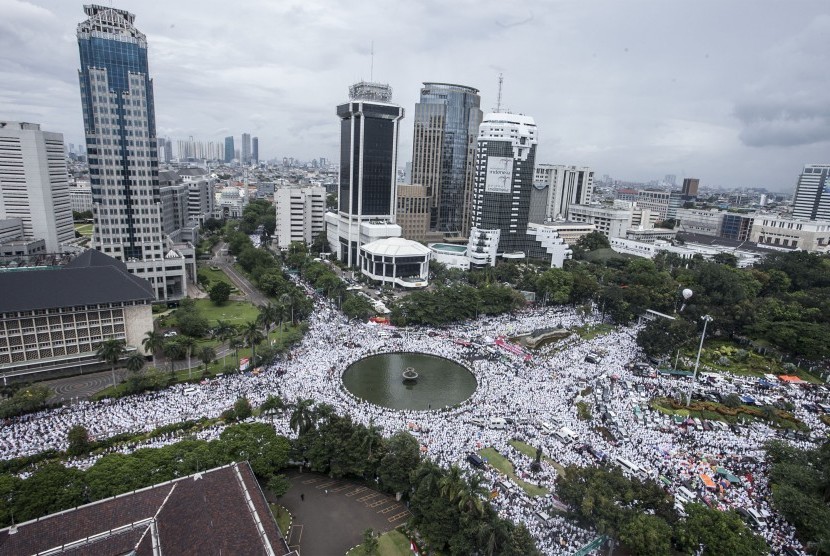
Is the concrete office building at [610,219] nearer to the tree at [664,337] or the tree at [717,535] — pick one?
the tree at [664,337]

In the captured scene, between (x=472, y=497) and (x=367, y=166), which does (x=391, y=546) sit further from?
(x=367, y=166)

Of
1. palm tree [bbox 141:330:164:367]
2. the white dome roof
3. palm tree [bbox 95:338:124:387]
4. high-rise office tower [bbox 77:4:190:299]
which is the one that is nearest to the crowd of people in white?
palm tree [bbox 95:338:124:387]

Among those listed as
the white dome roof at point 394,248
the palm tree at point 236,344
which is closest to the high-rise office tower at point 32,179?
the white dome roof at point 394,248

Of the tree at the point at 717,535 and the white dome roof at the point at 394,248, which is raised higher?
the white dome roof at the point at 394,248

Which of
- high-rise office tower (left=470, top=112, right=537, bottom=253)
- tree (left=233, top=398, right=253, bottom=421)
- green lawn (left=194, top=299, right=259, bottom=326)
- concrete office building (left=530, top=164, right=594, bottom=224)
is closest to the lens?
tree (left=233, top=398, right=253, bottom=421)

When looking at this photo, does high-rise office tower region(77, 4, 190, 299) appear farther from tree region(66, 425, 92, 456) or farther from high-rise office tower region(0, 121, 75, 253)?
tree region(66, 425, 92, 456)

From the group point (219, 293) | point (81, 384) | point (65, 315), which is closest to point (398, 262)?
point (219, 293)

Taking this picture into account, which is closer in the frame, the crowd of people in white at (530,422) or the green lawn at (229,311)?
the crowd of people in white at (530,422)
